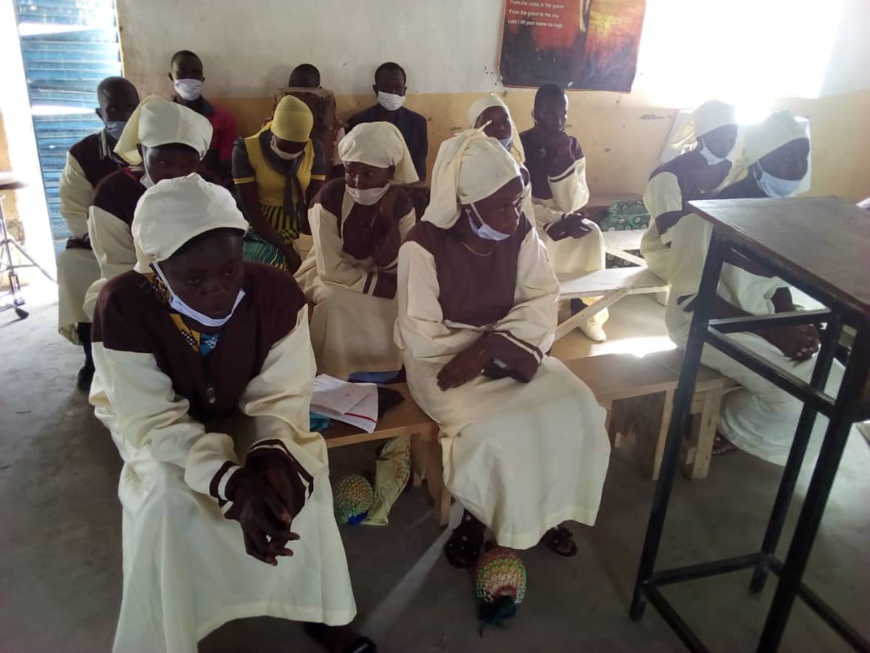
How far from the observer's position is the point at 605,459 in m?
2.36

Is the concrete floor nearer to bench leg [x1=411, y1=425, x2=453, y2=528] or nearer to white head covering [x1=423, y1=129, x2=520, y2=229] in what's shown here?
bench leg [x1=411, y1=425, x2=453, y2=528]

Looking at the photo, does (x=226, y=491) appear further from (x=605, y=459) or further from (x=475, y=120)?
(x=475, y=120)

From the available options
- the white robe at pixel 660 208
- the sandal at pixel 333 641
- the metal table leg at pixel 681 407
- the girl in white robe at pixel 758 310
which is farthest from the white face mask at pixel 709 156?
the sandal at pixel 333 641

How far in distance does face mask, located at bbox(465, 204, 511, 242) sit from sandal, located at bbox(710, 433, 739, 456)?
1.54 metres

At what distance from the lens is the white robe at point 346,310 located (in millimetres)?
3205

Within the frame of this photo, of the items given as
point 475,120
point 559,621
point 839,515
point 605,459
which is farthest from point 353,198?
point 839,515

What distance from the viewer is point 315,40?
5.28 meters

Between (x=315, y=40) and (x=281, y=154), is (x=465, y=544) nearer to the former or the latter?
(x=281, y=154)

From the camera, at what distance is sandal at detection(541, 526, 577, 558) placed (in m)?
2.55

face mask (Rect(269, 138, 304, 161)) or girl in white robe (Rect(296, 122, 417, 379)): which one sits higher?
face mask (Rect(269, 138, 304, 161))

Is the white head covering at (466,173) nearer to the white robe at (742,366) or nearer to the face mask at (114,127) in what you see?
the white robe at (742,366)

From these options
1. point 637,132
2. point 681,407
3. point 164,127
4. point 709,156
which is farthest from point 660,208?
point 637,132

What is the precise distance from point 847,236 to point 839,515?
160 cm

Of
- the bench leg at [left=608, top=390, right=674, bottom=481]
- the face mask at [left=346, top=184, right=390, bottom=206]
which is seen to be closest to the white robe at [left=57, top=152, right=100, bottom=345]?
the face mask at [left=346, top=184, right=390, bottom=206]
